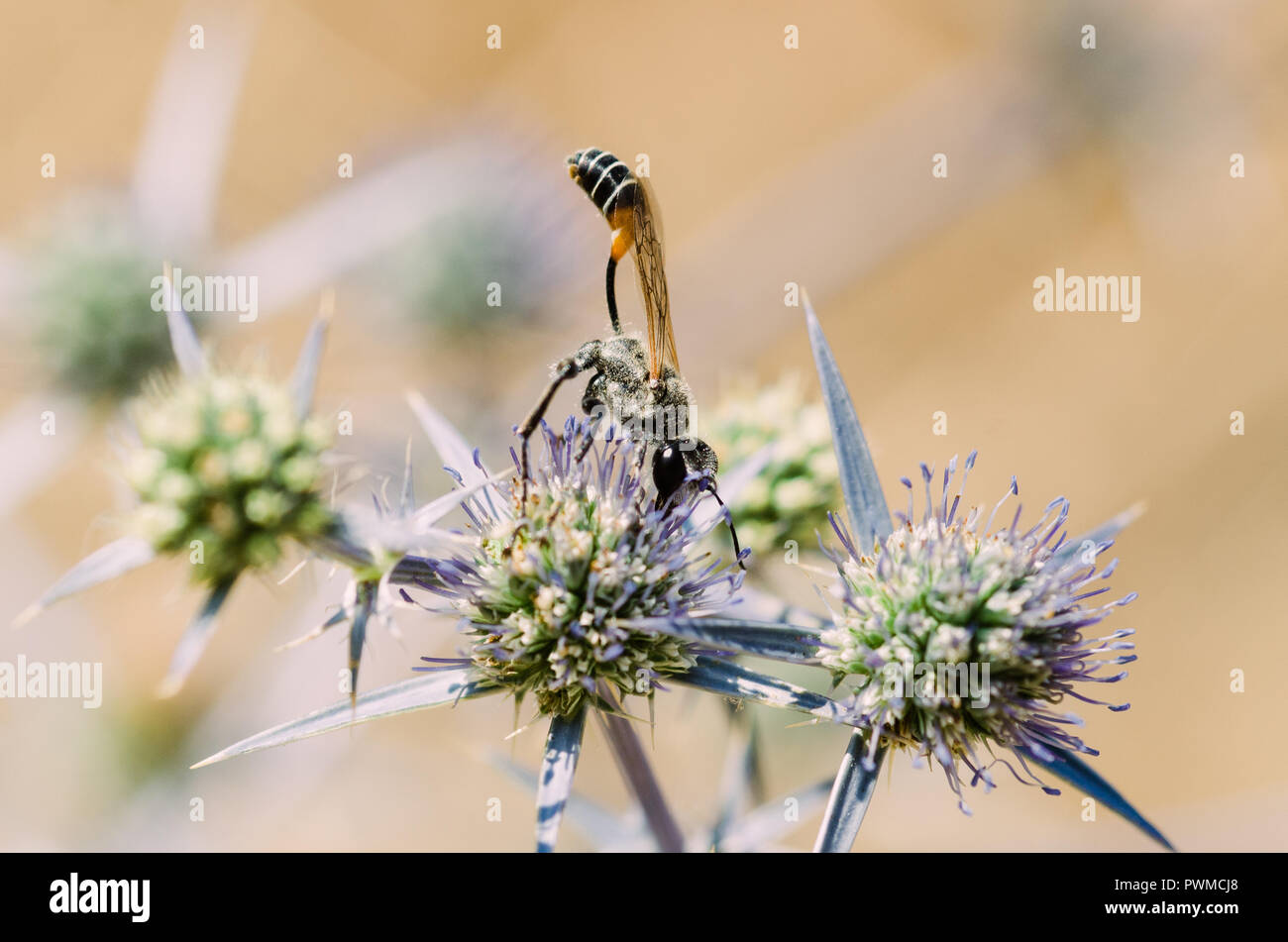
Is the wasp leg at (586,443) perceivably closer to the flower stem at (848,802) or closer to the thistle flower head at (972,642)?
the thistle flower head at (972,642)

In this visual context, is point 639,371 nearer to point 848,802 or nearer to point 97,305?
point 848,802

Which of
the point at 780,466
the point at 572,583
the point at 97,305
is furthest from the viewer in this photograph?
the point at 97,305

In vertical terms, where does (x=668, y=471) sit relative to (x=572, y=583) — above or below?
above

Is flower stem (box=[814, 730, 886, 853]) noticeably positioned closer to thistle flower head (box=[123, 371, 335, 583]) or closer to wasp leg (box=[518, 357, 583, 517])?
wasp leg (box=[518, 357, 583, 517])

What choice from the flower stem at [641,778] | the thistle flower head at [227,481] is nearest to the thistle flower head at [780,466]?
the flower stem at [641,778]

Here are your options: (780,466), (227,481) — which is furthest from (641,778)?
(780,466)

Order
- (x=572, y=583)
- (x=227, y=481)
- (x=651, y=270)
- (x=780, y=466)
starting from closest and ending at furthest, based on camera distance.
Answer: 1. (x=227, y=481)
2. (x=572, y=583)
3. (x=651, y=270)
4. (x=780, y=466)

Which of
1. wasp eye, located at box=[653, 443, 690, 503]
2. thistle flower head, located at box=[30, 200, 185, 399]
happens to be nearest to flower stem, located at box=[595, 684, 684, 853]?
wasp eye, located at box=[653, 443, 690, 503]
